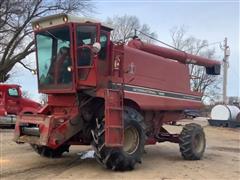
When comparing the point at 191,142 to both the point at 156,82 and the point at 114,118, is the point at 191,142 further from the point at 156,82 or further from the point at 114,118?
the point at 114,118

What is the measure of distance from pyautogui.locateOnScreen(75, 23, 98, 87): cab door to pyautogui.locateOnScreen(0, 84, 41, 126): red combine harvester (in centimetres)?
1216

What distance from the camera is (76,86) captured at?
432 inches

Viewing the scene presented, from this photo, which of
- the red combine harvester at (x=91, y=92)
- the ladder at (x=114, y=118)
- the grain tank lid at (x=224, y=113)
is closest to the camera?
the ladder at (x=114, y=118)

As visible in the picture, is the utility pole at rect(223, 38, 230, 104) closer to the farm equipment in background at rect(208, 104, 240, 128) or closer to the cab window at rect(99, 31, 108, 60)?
the farm equipment in background at rect(208, 104, 240, 128)

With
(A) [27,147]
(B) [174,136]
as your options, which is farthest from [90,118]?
(A) [27,147]

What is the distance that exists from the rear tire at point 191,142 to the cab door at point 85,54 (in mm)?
3793

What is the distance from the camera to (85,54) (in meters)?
11.0

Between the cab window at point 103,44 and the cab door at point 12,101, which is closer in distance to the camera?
the cab window at point 103,44

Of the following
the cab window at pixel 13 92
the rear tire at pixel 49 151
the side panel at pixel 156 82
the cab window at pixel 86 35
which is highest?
the cab window at pixel 86 35

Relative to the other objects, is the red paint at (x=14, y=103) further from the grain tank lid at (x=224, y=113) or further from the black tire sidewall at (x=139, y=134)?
the grain tank lid at (x=224, y=113)

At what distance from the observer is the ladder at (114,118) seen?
34.0 feet

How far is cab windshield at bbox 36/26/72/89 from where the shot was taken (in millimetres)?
11180

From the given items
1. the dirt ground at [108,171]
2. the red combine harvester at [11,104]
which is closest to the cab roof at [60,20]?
the dirt ground at [108,171]

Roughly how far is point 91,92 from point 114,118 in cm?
90
